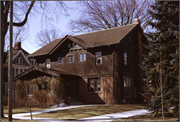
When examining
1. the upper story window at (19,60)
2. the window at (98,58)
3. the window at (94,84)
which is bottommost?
the window at (94,84)

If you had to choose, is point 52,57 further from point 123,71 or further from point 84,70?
point 123,71

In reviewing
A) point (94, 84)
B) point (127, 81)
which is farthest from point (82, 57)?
point (127, 81)

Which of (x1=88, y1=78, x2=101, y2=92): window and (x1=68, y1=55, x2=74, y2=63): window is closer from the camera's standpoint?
(x1=88, y1=78, x2=101, y2=92): window

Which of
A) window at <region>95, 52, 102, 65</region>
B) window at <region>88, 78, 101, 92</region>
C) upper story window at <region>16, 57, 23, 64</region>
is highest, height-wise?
upper story window at <region>16, 57, 23, 64</region>

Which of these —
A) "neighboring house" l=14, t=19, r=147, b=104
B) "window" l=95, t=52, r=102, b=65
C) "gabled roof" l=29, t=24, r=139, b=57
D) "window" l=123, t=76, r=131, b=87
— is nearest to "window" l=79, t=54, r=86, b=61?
"neighboring house" l=14, t=19, r=147, b=104

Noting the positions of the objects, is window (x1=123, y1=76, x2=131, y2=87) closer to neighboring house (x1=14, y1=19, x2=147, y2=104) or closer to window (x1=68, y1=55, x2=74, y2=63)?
neighboring house (x1=14, y1=19, x2=147, y2=104)

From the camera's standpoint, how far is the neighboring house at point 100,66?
25922 mm

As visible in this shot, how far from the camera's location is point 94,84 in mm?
27125

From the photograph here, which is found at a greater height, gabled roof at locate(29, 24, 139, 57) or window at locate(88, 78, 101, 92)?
gabled roof at locate(29, 24, 139, 57)

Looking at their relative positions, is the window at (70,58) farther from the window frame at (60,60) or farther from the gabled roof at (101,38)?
the gabled roof at (101,38)

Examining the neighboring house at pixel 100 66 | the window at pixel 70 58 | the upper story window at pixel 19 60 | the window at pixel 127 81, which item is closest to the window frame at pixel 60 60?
the neighboring house at pixel 100 66

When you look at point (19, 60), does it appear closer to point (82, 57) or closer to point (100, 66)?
point (82, 57)

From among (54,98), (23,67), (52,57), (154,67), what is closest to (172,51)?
(154,67)

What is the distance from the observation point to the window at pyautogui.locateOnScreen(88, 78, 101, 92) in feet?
Result: 88.4
